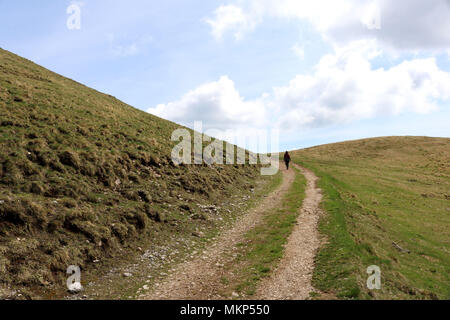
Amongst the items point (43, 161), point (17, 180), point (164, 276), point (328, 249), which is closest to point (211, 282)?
point (164, 276)

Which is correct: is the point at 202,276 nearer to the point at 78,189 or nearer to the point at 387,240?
the point at 78,189

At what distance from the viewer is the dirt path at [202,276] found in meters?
9.97

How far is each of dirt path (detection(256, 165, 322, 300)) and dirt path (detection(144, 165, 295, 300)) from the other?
6.68 feet

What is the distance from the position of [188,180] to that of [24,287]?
48.8 ft

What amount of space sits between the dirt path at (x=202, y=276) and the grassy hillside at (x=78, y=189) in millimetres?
2387

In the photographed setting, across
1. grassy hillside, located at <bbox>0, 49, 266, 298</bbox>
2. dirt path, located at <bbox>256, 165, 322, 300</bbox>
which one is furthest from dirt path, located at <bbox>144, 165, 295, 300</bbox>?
grassy hillside, located at <bbox>0, 49, 266, 298</bbox>

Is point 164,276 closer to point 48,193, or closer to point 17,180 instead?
point 48,193

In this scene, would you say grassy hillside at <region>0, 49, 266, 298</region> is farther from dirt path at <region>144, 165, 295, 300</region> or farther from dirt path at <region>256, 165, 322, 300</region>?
dirt path at <region>256, 165, 322, 300</region>

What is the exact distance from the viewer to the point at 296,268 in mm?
11391

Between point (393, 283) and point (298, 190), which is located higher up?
point (298, 190)

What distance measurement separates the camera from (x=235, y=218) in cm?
1983

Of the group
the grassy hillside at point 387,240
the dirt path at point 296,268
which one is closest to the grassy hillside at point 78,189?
the dirt path at point 296,268

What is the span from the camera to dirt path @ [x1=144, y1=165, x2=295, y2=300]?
997cm

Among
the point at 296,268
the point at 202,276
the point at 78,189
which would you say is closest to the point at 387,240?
the point at 296,268
